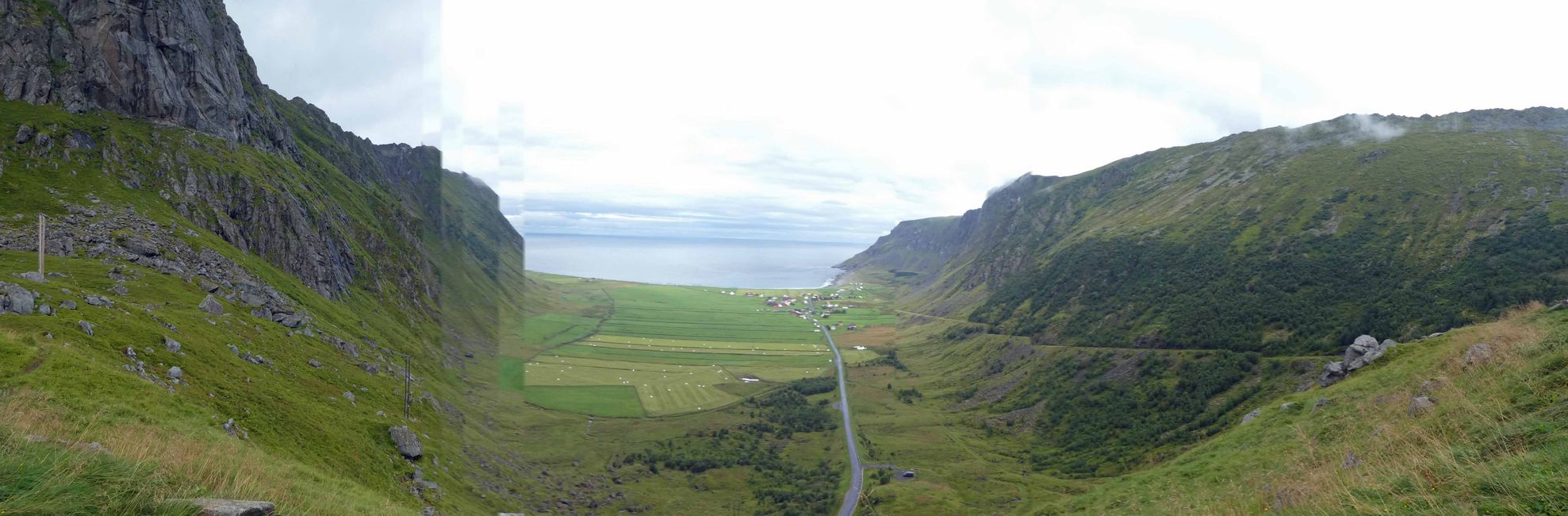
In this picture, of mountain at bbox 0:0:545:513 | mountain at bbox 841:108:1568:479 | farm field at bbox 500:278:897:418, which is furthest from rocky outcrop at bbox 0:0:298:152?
mountain at bbox 841:108:1568:479

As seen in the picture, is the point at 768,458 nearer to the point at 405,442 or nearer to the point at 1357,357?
the point at 405,442

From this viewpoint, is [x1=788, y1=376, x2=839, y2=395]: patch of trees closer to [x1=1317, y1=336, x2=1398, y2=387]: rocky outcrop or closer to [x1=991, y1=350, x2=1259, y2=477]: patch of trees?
[x1=991, y1=350, x2=1259, y2=477]: patch of trees

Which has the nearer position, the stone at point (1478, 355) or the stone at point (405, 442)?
the stone at point (1478, 355)

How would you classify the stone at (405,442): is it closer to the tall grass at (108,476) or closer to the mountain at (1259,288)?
the tall grass at (108,476)

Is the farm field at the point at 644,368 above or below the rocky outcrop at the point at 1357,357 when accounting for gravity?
below

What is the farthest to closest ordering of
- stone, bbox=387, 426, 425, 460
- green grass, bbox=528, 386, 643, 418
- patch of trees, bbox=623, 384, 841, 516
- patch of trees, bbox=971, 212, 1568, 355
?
green grass, bbox=528, 386, 643, 418 < patch of trees, bbox=971, 212, 1568, 355 < patch of trees, bbox=623, 384, 841, 516 < stone, bbox=387, 426, 425, 460

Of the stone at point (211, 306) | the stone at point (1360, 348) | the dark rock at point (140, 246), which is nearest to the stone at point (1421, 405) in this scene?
the stone at point (1360, 348)
